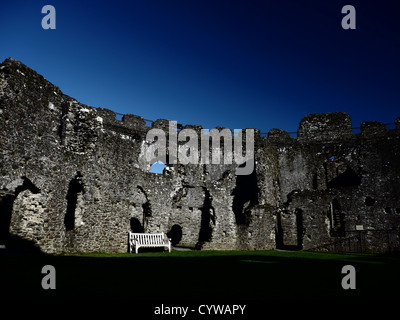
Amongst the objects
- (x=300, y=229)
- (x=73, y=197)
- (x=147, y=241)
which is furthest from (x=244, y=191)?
(x=73, y=197)

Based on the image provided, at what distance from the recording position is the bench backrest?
1622 cm

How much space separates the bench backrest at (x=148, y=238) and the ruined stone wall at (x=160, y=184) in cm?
58

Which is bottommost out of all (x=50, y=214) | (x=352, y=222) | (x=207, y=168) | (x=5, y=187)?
(x=352, y=222)

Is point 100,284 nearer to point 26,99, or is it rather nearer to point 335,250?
point 26,99

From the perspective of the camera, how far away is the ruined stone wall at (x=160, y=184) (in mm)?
10773

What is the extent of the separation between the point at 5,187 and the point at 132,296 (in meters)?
7.02

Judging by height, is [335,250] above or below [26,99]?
below

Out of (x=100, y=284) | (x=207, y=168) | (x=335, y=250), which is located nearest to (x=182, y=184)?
(x=207, y=168)

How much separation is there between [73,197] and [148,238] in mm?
4438

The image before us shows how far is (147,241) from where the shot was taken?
53.9 feet

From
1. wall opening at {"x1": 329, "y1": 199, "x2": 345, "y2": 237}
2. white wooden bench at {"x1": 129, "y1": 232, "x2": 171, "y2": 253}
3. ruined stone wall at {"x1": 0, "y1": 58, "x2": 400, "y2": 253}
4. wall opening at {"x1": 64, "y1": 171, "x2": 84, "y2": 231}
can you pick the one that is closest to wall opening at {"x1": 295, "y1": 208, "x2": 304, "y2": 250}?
ruined stone wall at {"x1": 0, "y1": 58, "x2": 400, "y2": 253}

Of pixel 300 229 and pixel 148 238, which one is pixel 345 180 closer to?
pixel 300 229
